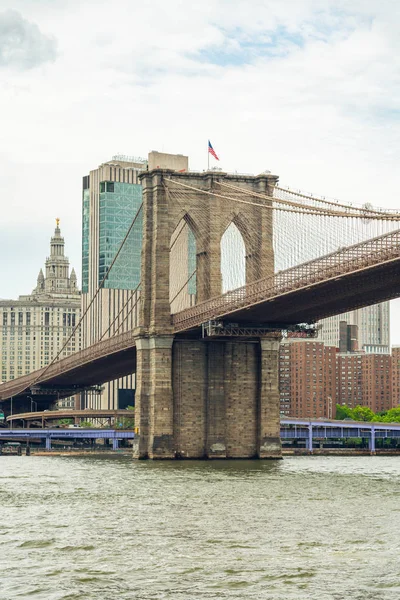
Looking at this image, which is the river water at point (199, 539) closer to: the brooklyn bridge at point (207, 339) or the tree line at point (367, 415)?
the brooklyn bridge at point (207, 339)

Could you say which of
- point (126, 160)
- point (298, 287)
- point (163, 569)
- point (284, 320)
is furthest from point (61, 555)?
point (126, 160)

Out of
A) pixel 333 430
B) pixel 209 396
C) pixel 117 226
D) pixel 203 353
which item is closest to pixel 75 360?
pixel 203 353

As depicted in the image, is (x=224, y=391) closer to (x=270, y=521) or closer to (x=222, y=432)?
(x=222, y=432)

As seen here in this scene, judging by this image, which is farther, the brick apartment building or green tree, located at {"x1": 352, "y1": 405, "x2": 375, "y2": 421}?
the brick apartment building

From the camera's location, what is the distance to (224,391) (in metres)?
80.2

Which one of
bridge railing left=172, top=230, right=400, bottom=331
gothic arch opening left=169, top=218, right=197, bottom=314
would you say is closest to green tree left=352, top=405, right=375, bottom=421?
gothic arch opening left=169, top=218, right=197, bottom=314

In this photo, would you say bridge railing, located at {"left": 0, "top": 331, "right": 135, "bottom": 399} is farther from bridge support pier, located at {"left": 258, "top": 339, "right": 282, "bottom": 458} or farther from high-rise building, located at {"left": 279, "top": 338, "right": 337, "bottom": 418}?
high-rise building, located at {"left": 279, "top": 338, "right": 337, "bottom": 418}

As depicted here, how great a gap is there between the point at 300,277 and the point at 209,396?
19.0 m

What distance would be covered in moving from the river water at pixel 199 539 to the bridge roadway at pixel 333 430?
226 ft

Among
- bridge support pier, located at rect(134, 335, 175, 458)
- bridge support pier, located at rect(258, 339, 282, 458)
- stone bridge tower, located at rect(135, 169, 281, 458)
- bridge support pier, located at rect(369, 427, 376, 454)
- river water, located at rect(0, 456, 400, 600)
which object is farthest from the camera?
bridge support pier, located at rect(369, 427, 376, 454)

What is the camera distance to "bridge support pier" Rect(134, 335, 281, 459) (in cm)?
7862

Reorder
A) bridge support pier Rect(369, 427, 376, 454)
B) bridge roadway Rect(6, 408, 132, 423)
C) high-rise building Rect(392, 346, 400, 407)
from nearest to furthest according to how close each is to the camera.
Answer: bridge roadway Rect(6, 408, 132, 423) → bridge support pier Rect(369, 427, 376, 454) → high-rise building Rect(392, 346, 400, 407)

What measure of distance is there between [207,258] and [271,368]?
8220 mm

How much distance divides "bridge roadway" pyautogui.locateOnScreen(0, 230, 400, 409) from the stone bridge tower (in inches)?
65.2
